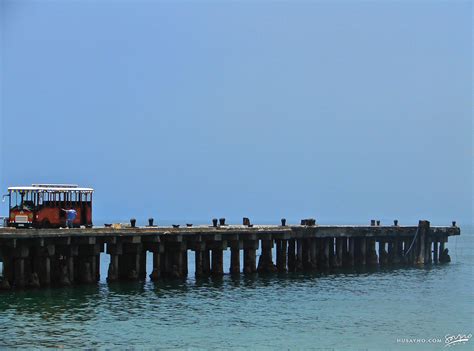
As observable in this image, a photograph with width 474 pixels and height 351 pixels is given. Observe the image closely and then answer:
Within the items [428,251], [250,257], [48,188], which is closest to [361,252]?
[428,251]

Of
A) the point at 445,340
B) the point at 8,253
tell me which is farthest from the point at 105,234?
the point at 445,340

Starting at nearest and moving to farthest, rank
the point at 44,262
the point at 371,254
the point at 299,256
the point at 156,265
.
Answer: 1. the point at 44,262
2. the point at 156,265
3. the point at 299,256
4. the point at 371,254

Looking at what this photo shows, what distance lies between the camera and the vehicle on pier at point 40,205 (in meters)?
48.4

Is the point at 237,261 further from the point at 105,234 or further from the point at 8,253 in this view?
the point at 8,253

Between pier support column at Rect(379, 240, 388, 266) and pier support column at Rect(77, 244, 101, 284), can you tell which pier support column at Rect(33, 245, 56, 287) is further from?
pier support column at Rect(379, 240, 388, 266)

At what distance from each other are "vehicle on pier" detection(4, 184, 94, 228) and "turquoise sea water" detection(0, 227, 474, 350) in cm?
426

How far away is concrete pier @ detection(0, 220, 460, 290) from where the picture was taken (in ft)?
148

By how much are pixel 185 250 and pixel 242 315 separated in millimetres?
13047

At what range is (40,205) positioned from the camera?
48781 millimetres

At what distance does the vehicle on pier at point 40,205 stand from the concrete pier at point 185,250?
86.8 inches

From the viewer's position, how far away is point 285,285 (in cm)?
5303

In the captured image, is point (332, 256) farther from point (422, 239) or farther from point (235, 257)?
point (422, 239)

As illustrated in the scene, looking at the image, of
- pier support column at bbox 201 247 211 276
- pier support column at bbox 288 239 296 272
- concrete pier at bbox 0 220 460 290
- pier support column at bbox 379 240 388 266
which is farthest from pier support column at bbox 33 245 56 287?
pier support column at bbox 379 240 388 266

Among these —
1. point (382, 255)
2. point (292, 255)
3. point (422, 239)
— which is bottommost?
A: point (382, 255)
